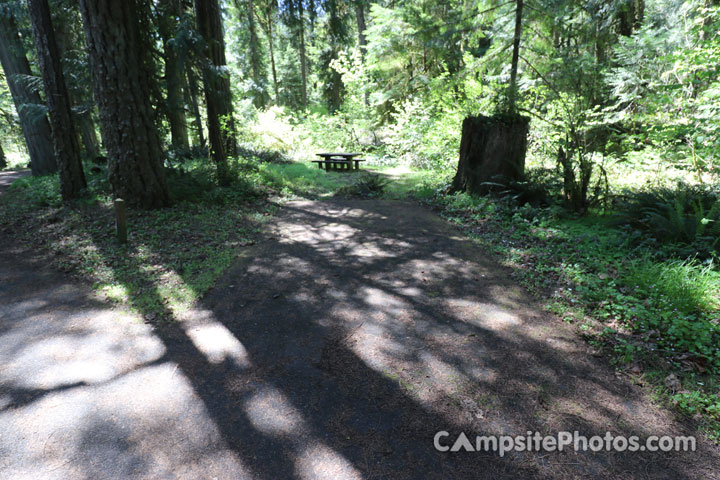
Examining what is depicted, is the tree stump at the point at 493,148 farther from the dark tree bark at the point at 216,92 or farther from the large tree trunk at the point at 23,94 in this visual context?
the large tree trunk at the point at 23,94

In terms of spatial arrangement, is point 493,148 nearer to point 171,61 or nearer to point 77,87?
point 171,61

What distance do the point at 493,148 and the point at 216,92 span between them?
24.7 feet

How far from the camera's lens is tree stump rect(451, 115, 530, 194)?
311 inches

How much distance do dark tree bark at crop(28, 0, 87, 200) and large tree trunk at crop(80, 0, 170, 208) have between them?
7.12ft

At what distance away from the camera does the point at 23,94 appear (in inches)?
467

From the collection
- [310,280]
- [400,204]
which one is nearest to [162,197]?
[310,280]

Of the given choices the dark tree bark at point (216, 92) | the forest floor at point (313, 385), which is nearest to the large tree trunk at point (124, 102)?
the dark tree bark at point (216, 92)

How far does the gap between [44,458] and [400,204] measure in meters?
7.75

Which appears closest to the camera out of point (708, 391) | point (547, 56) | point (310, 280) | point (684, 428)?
point (684, 428)

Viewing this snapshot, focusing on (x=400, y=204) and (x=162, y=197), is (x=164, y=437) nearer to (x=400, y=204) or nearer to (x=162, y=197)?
(x=162, y=197)

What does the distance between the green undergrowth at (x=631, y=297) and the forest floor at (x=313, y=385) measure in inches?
9.2

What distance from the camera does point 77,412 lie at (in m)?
2.74

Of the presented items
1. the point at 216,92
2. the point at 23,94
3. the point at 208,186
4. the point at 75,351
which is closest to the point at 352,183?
the point at 208,186

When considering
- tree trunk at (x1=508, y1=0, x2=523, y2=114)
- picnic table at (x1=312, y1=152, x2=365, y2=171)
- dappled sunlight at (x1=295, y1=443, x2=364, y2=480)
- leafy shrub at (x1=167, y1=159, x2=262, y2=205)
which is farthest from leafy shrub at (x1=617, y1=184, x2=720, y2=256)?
picnic table at (x1=312, y1=152, x2=365, y2=171)
